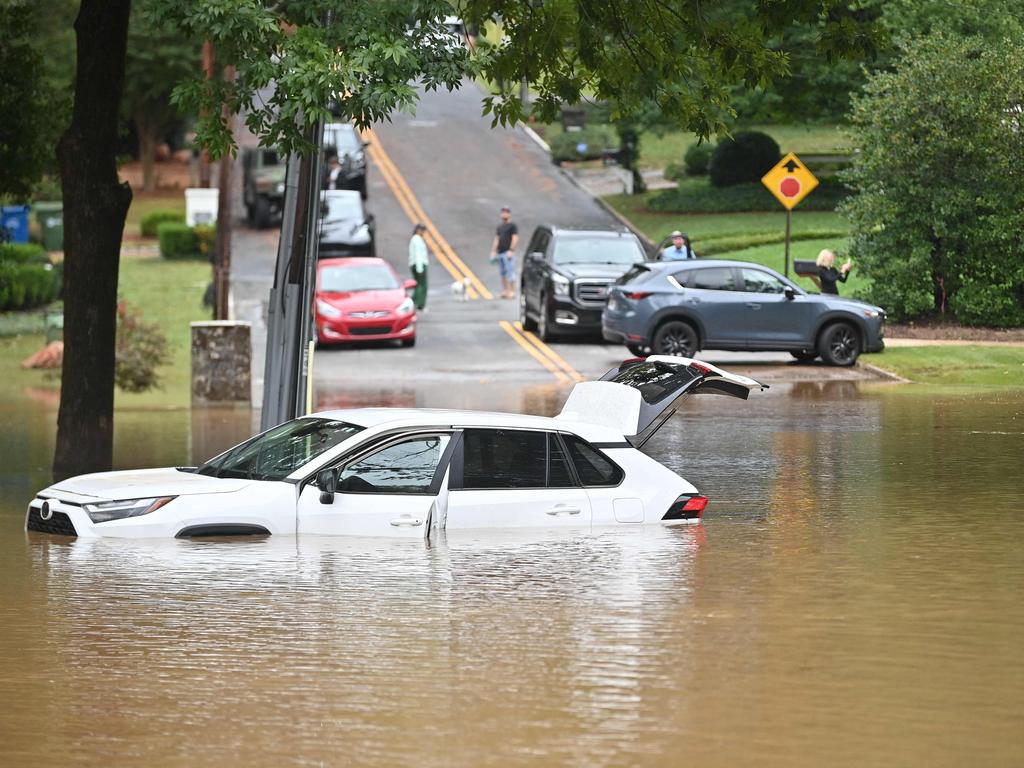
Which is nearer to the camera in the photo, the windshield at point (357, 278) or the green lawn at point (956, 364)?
the green lawn at point (956, 364)

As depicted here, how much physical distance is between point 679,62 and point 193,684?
971 centimetres

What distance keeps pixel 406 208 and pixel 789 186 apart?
20.5m

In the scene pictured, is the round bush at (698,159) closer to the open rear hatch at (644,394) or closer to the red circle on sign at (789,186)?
the red circle on sign at (789,186)

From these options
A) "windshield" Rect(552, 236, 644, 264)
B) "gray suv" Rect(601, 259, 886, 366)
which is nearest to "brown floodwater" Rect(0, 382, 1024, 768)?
"gray suv" Rect(601, 259, 886, 366)

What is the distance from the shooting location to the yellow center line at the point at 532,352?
2733cm

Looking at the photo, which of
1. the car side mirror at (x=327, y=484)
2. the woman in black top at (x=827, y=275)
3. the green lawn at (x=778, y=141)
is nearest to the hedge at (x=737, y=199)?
the green lawn at (x=778, y=141)

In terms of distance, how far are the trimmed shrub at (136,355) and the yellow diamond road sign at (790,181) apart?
11689 mm

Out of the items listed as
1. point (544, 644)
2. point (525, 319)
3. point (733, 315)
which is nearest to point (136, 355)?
point (525, 319)

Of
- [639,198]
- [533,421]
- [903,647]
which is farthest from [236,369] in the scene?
[639,198]

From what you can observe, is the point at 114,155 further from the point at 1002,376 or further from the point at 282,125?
the point at 1002,376

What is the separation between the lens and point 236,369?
1019 inches

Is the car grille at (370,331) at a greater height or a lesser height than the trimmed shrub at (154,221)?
lesser

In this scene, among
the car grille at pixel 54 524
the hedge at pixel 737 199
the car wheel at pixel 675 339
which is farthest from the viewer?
the hedge at pixel 737 199

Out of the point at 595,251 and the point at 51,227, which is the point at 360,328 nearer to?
the point at 595,251
